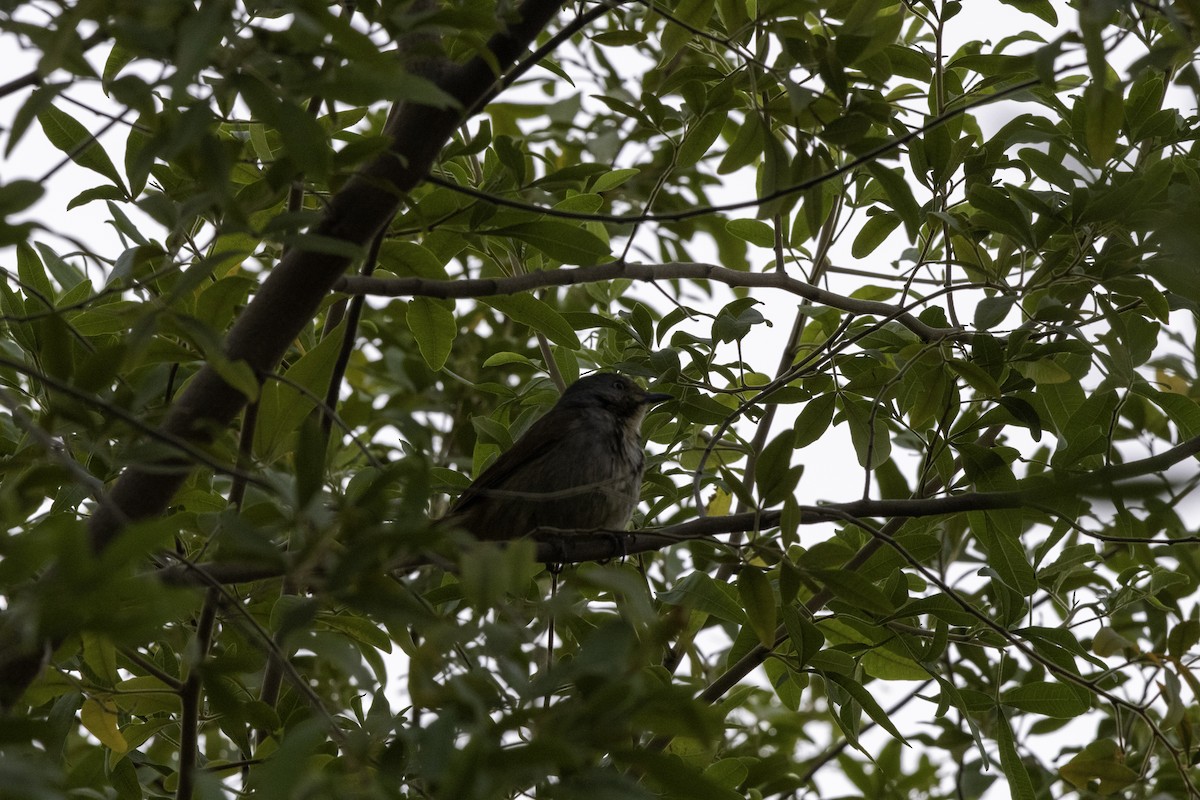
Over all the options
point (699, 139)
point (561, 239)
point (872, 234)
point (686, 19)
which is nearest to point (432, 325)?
point (561, 239)

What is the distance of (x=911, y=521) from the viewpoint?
4328mm

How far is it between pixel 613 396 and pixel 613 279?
7.22 ft

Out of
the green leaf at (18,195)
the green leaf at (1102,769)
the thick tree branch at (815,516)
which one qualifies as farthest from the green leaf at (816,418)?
the green leaf at (18,195)

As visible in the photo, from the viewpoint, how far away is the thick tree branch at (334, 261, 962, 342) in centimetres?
325

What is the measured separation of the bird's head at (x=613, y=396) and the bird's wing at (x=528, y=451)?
0.33 feet

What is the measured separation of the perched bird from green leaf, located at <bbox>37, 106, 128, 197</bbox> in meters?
1.85

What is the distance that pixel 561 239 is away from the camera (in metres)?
3.42

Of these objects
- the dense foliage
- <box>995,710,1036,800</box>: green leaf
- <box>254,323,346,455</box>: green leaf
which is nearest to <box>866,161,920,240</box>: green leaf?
the dense foliage

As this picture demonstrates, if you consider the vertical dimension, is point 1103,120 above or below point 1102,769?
above

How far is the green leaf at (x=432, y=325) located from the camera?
3.73 metres

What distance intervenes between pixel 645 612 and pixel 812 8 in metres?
1.75

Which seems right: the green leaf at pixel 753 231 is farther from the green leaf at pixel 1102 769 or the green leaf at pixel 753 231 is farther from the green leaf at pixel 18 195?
the green leaf at pixel 18 195

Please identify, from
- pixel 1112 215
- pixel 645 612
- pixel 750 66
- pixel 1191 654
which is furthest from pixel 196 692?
pixel 1191 654

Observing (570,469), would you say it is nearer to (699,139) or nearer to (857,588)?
(699,139)
